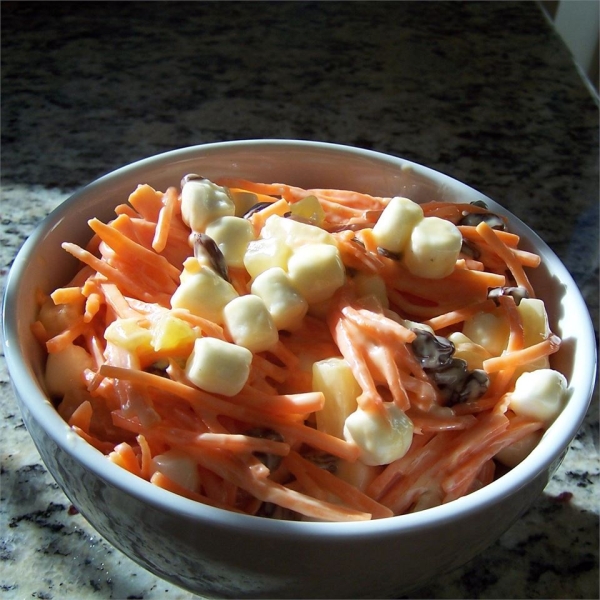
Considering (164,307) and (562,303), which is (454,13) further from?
(164,307)

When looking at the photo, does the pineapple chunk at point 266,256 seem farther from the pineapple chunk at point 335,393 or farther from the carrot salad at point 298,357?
the pineapple chunk at point 335,393

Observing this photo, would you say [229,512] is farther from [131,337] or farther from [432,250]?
[432,250]

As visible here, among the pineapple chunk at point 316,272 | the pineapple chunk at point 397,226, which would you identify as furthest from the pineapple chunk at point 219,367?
the pineapple chunk at point 397,226

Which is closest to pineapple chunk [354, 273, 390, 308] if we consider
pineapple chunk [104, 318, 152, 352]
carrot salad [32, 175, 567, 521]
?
carrot salad [32, 175, 567, 521]

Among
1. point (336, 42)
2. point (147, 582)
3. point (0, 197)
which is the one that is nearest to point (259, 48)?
point (336, 42)

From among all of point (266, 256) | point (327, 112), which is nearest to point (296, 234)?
point (266, 256)

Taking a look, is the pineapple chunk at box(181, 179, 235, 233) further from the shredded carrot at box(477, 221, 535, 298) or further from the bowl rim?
the shredded carrot at box(477, 221, 535, 298)
